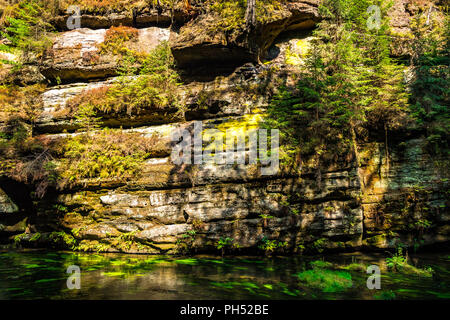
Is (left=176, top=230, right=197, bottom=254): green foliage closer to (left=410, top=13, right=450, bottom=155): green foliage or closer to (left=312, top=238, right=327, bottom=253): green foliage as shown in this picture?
(left=312, top=238, right=327, bottom=253): green foliage

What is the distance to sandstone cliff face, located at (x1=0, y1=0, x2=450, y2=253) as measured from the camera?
8.12 metres

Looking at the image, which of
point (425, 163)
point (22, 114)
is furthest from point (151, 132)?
point (425, 163)

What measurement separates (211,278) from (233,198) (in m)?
3.18

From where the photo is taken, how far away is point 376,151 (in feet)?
30.6

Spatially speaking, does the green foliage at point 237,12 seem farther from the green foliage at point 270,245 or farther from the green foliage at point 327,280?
the green foliage at point 327,280

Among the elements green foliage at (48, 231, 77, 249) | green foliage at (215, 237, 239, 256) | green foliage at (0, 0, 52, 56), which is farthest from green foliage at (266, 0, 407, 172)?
green foliage at (0, 0, 52, 56)

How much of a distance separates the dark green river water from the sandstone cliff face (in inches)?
31.9

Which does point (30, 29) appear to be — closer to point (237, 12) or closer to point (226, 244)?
point (237, 12)

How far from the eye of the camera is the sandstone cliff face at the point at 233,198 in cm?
812

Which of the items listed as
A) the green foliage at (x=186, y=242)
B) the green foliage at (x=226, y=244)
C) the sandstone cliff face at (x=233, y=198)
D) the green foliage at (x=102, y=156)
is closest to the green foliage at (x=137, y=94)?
the sandstone cliff face at (x=233, y=198)

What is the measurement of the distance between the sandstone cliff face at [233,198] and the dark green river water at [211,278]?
0.81 m
